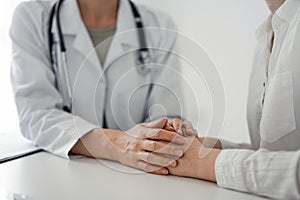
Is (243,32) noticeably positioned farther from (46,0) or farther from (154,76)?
(46,0)

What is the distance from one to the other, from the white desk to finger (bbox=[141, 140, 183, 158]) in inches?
2.0

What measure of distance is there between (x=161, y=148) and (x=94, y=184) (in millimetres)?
162

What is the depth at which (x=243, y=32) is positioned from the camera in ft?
3.58

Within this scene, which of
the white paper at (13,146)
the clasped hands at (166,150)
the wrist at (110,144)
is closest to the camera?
the clasped hands at (166,150)

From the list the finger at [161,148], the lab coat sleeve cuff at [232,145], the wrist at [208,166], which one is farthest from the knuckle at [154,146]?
the lab coat sleeve cuff at [232,145]

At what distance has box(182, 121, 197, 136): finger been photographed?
31.1 inches

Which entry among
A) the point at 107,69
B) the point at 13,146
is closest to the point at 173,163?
the point at 107,69

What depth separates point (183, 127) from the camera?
2.64ft

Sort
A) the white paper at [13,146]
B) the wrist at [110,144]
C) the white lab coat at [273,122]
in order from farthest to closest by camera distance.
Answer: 1. the white paper at [13,146]
2. the wrist at [110,144]
3. the white lab coat at [273,122]

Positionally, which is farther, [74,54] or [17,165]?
[74,54]

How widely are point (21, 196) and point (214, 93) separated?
1.61 feet

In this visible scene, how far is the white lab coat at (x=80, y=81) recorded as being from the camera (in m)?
0.94

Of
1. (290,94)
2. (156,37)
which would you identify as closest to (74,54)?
(156,37)

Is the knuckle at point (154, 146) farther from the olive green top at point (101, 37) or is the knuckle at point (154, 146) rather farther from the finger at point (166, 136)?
the olive green top at point (101, 37)
